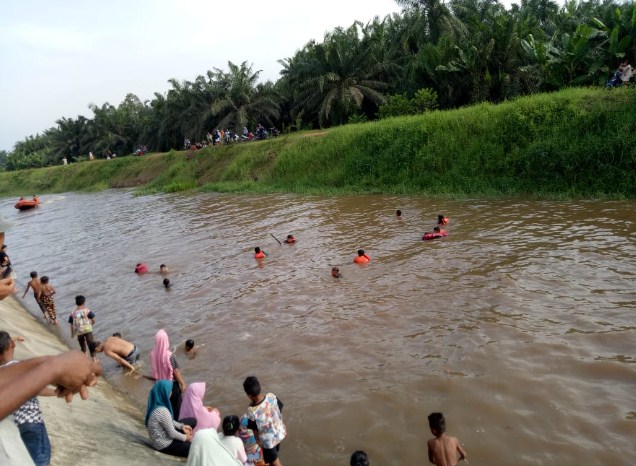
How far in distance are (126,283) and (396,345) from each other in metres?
9.52

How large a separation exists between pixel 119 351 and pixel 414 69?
24.1 metres

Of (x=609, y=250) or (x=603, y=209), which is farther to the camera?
(x=603, y=209)

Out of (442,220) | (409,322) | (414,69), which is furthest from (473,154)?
(409,322)

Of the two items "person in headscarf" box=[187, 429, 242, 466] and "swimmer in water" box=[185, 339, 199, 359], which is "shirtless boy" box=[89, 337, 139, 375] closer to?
"swimmer in water" box=[185, 339, 199, 359]

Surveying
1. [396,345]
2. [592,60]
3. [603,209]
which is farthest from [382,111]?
[396,345]

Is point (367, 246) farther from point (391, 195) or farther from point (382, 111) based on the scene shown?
point (382, 111)

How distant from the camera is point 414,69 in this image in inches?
1083

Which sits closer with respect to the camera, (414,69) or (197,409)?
(197,409)

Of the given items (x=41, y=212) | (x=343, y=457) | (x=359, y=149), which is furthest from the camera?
(x=41, y=212)

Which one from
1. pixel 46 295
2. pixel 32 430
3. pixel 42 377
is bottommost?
pixel 46 295

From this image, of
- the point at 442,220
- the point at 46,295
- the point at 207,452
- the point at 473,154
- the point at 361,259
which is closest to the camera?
the point at 207,452

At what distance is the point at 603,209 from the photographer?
14344mm

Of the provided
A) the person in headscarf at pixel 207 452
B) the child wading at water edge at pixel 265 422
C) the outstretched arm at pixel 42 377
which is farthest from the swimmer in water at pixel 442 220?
the outstretched arm at pixel 42 377

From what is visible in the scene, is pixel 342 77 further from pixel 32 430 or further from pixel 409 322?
pixel 32 430
